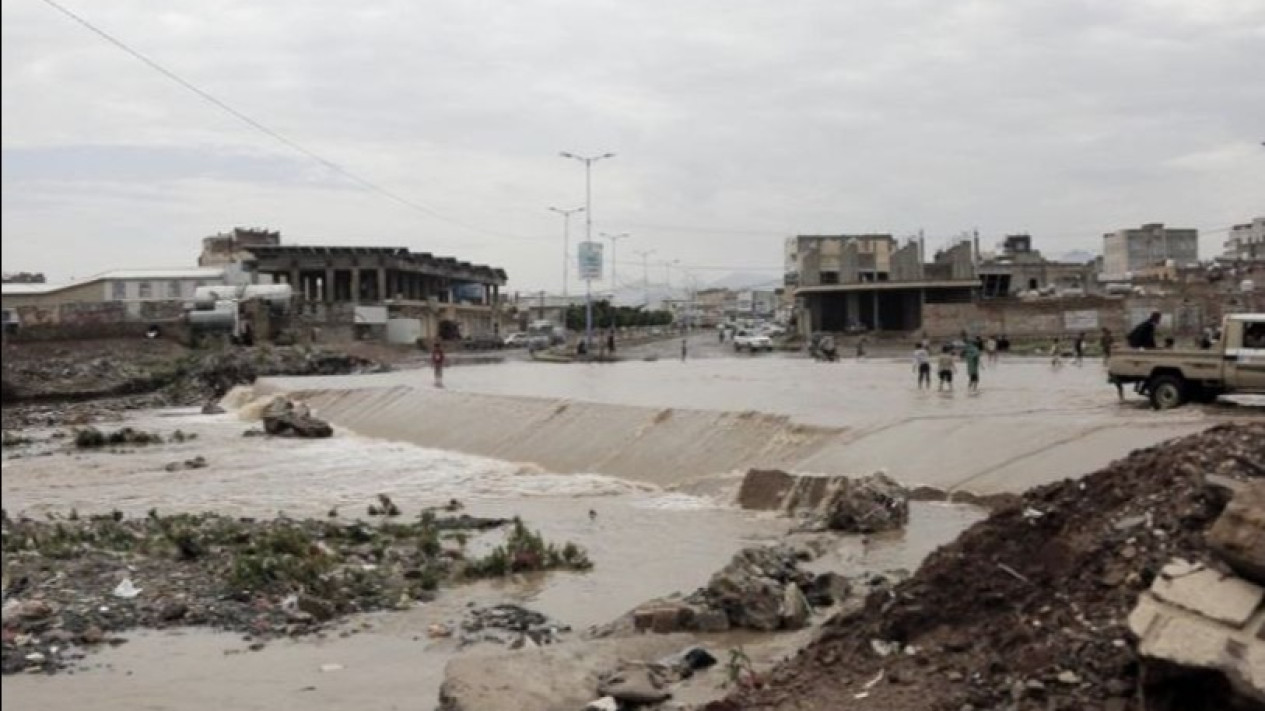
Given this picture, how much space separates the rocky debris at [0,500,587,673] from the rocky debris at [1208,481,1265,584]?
23.0 feet

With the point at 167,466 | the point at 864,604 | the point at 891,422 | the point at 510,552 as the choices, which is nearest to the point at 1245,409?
the point at 891,422

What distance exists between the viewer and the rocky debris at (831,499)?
16891mm

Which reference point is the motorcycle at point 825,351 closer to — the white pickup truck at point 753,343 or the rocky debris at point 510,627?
the white pickup truck at point 753,343

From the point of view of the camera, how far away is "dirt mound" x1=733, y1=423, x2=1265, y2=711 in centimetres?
648

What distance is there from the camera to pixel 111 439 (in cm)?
3672

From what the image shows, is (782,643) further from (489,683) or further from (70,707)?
(70,707)

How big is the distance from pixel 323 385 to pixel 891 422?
32414 millimetres

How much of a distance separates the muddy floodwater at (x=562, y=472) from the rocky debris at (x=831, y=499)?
382mm

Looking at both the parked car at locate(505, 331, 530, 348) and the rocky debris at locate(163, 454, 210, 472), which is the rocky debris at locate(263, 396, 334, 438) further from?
the parked car at locate(505, 331, 530, 348)

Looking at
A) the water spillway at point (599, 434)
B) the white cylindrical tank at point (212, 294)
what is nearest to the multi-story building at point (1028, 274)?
the white cylindrical tank at point (212, 294)

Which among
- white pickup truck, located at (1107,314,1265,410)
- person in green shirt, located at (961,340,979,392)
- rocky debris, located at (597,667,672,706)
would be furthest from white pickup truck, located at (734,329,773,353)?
rocky debris, located at (597,667,672,706)

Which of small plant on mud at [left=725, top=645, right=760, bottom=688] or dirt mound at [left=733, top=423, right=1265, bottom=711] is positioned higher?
dirt mound at [left=733, top=423, right=1265, bottom=711]

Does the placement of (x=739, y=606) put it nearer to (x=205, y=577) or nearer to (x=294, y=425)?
(x=205, y=577)

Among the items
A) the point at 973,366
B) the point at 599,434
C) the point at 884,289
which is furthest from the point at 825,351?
the point at 599,434
